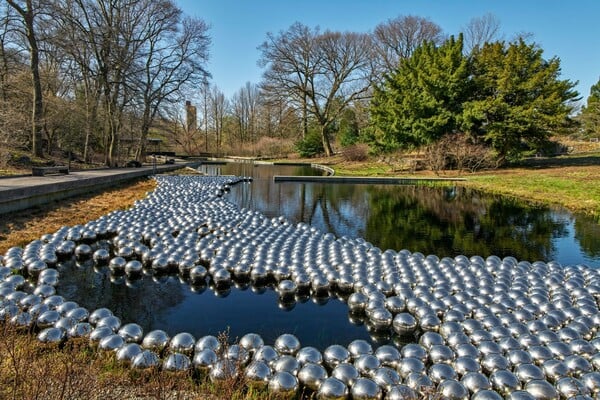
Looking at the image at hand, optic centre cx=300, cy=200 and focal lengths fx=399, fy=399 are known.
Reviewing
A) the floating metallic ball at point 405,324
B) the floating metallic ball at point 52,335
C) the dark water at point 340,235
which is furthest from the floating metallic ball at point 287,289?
the floating metallic ball at point 52,335

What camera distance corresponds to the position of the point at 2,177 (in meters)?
14.3

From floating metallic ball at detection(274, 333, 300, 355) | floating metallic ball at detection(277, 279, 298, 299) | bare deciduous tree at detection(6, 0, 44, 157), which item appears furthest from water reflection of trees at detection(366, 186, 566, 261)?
bare deciduous tree at detection(6, 0, 44, 157)

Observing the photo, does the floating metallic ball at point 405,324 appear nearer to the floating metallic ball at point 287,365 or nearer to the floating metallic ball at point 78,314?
the floating metallic ball at point 287,365

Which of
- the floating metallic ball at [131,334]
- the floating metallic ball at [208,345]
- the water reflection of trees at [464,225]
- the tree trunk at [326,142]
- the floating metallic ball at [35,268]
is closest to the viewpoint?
the floating metallic ball at [208,345]

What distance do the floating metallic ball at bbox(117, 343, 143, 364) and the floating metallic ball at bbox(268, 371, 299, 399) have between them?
131 cm

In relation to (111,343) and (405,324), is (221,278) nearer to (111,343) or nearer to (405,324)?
(111,343)

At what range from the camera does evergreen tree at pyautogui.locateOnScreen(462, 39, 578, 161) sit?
75.7ft

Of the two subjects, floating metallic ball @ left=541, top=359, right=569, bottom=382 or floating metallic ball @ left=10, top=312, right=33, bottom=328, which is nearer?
floating metallic ball @ left=541, top=359, right=569, bottom=382

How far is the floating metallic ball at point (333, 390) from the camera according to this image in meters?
3.26

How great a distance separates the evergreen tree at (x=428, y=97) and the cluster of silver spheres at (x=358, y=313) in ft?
61.7

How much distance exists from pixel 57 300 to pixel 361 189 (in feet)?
51.9

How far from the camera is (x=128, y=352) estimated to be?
12.1 ft

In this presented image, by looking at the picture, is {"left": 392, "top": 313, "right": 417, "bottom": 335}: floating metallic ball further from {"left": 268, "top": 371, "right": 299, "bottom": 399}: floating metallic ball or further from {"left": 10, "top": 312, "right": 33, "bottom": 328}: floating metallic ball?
{"left": 10, "top": 312, "right": 33, "bottom": 328}: floating metallic ball

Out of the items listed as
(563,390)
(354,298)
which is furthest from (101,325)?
(563,390)
